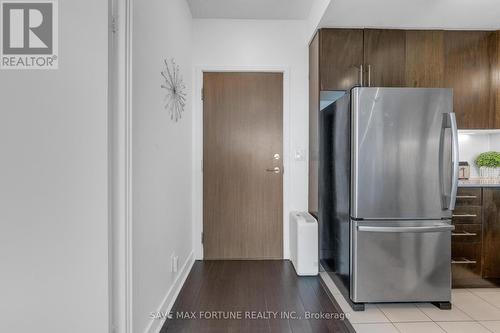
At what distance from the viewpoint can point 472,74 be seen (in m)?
2.81

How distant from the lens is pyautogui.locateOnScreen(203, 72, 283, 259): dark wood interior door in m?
3.28

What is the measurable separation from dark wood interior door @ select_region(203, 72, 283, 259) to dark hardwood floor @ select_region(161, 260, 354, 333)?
0.32m

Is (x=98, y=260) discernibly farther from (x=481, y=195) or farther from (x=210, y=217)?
(x=481, y=195)

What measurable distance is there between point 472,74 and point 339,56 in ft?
4.19

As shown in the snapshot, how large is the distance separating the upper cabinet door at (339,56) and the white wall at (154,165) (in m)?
1.33

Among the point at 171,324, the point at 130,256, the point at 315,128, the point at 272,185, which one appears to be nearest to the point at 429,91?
the point at 315,128

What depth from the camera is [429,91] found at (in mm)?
2133

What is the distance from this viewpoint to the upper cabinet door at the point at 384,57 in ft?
9.20

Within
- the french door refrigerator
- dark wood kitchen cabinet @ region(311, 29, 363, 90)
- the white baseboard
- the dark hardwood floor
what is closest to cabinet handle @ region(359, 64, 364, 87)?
dark wood kitchen cabinet @ region(311, 29, 363, 90)

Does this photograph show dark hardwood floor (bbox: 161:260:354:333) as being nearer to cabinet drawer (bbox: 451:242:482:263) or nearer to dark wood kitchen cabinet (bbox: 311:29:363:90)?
cabinet drawer (bbox: 451:242:482:263)

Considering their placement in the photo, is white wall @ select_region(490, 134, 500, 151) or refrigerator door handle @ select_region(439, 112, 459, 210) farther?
white wall @ select_region(490, 134, 500, 151)

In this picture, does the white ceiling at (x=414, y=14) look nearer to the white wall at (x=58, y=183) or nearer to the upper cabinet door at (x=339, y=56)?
the upper cabinet door at (x=339, y=56)

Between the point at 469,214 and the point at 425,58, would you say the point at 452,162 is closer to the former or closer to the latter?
the point at 469,214

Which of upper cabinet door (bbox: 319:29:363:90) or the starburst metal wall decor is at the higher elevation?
upper cabinet door (bbox: 319:29:363:90)
